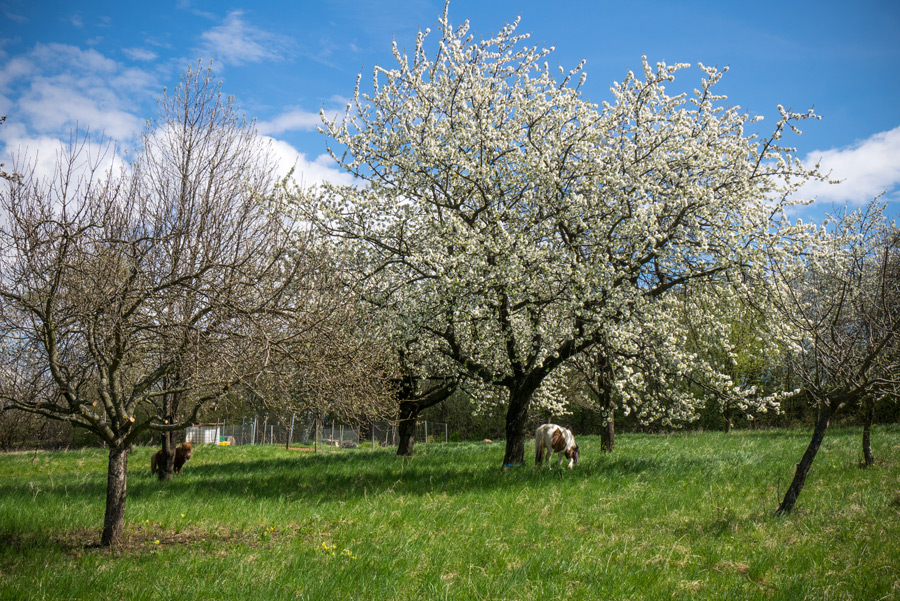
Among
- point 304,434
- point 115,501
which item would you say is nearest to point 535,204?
point 115,501

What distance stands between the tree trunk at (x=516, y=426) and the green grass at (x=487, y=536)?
35.5 inches

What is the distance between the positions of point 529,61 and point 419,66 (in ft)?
8.65

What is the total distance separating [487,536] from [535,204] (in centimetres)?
753

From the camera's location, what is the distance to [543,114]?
44.4 ft

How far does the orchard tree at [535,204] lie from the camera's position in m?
11.6

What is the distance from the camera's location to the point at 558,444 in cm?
1348

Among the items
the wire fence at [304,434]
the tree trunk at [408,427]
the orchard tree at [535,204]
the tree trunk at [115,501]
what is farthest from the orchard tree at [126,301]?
the wire fence at [304,434]

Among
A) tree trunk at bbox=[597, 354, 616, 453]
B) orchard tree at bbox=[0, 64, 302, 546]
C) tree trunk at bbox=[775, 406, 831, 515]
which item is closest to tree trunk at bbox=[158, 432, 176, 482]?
orchard tree at bbox=[0, 64, 302, 546]

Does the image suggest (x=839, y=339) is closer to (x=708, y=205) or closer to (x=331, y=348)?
(x=708, y=205)

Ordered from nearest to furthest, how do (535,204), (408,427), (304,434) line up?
(535,204) < (408,427) < (304,434)

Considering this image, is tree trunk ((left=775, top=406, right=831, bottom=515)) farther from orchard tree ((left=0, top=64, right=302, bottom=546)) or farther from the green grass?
orchard tree ((left=0, top=64, right=302, bottom=546))

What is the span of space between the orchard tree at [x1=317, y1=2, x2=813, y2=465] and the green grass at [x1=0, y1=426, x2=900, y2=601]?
3174 mm

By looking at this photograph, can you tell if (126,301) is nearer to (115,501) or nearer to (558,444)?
(115,501)

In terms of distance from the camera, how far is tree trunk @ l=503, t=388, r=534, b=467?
44.0 feet
